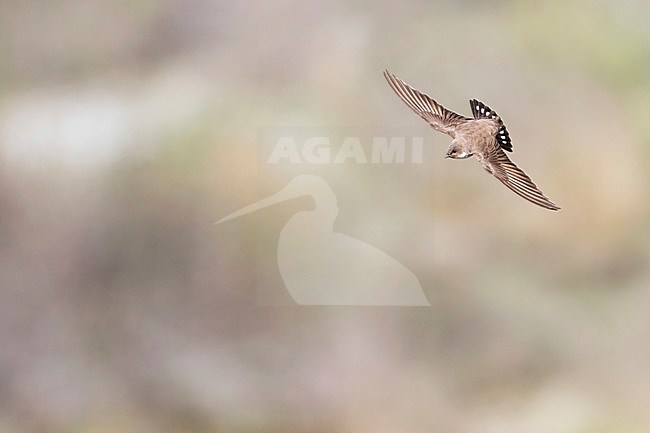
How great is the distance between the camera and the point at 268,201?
6.75ft

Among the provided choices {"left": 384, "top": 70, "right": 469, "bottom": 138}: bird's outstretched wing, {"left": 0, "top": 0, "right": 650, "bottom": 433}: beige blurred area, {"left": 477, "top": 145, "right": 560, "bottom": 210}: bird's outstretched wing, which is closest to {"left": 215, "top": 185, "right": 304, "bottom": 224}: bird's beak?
{"left": 0, "top": 0, "right": 650, "bottom": 433}: beige blurred area

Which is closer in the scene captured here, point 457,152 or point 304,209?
point 457,152

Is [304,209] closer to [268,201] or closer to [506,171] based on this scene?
[268,201]

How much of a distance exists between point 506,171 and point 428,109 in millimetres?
264

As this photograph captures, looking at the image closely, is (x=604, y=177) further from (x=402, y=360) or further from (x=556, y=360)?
(x=402, y=360)

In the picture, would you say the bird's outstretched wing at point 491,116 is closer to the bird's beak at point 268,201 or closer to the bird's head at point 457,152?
the bird's head at point 457,152

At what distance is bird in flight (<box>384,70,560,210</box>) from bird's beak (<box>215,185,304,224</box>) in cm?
40

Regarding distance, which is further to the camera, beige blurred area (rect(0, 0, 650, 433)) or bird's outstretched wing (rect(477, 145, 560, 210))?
beige blurred area (rect(0, 0, 650, 433))

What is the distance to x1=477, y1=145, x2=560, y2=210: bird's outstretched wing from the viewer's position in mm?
1899

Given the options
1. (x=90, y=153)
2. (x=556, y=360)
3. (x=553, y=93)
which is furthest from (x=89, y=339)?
(x=553, y=93)

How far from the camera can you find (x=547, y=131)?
2002 mm

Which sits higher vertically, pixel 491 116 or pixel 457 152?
pixel 491 116

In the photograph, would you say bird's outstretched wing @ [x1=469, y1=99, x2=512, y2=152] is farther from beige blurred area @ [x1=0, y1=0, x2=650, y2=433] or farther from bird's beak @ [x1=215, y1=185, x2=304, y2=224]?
bird's beak @ [x1=215, y1=185, x2=304, y2=224]

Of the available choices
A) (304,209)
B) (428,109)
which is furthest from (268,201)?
(428,109)
